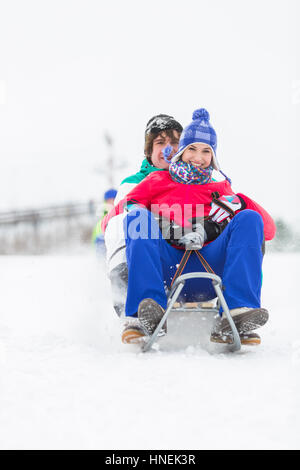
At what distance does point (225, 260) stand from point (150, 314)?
1.68ft

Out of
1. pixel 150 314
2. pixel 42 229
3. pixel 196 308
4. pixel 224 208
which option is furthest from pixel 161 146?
pixel 42 229

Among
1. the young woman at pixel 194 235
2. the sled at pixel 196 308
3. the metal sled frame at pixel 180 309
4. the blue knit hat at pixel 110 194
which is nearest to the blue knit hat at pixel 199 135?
the young woman at pixel 194 235

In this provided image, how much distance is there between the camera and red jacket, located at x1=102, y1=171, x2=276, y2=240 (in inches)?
92.4

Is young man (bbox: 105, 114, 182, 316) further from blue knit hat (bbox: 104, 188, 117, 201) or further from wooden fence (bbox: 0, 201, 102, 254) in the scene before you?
wooden fence (bbox: 0, 201, 102, 254)

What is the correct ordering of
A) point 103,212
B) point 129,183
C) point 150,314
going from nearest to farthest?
point 150,314, point 129,183, point 103,212

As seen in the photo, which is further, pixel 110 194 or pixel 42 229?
pixel 42 229

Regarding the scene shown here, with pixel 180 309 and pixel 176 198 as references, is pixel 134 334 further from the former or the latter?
pixel 176 198

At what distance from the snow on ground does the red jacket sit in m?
0.57

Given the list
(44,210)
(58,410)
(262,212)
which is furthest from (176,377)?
(44,210)

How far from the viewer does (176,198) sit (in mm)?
2371

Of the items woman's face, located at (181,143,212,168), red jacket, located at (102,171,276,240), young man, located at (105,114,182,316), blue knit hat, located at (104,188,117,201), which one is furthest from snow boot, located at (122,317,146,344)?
blue knit hat, located at (104,188,117,201)

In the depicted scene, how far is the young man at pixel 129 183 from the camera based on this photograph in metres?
2.35

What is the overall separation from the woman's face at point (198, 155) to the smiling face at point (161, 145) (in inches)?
15.2

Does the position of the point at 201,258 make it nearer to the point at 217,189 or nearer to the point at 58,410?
the point at 217,189
